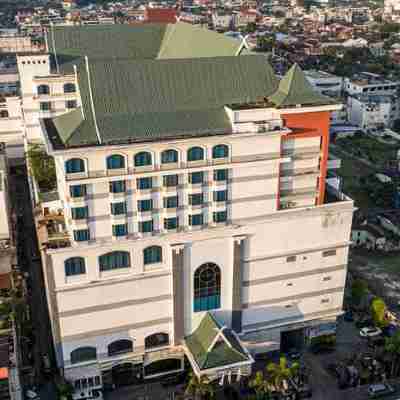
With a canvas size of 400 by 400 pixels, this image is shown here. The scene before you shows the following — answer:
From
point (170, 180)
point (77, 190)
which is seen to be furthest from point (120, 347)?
point (170, 180)

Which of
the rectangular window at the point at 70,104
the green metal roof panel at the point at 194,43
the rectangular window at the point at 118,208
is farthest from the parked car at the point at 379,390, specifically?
the rectangular window at the point at 70,104

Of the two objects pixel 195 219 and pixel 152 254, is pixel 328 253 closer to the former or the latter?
pixel 195 219

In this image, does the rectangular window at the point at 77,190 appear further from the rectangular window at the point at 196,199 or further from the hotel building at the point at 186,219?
the rectangular window at the point at 196,199

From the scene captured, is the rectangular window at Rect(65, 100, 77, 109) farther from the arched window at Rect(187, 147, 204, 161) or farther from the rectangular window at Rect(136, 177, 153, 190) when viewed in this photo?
the arched window at Rect(187, 147, 204, 161)

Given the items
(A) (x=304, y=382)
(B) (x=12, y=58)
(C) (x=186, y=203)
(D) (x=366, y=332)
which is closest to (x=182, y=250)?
(C) (x=186, y=203)

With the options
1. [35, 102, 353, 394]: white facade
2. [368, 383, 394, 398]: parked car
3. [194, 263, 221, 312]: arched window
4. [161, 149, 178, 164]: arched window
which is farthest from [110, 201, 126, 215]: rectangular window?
[368, 383, 394, 398]: parked car
